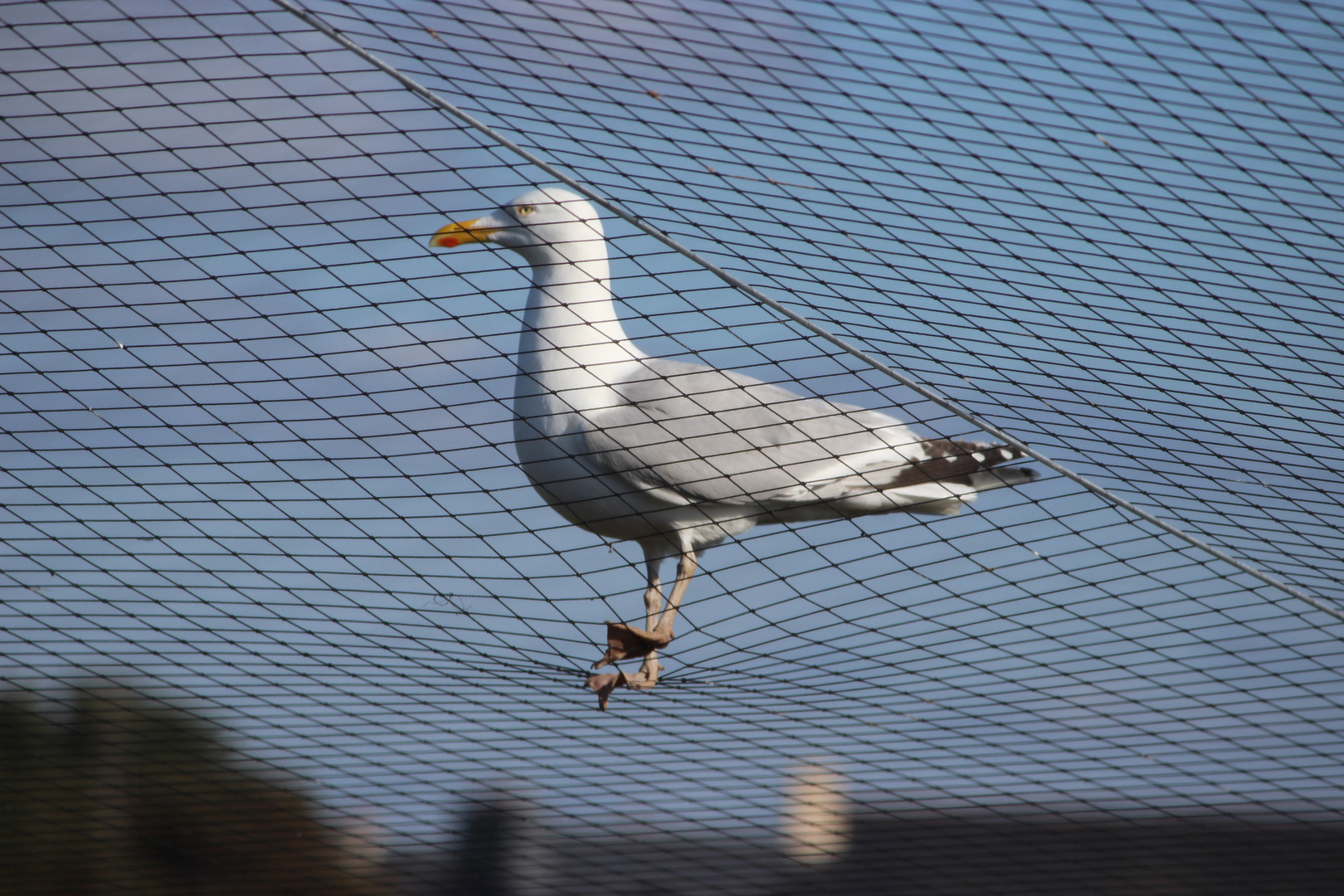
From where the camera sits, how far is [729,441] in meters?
2.67

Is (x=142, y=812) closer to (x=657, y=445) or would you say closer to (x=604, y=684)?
(x=604, y=684)

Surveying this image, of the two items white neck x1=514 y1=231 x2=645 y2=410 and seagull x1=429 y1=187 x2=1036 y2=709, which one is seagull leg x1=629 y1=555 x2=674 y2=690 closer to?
seagull x1=429 y1=187 x2=1036 y2=709

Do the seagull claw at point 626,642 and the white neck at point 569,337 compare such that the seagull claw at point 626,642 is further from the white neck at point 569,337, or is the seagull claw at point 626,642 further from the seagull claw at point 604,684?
the white neck at point 569,337

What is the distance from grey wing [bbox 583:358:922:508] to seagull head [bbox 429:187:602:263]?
0.35m

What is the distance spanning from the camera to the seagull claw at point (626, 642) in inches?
98.2

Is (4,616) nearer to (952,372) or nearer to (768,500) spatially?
(768,500)

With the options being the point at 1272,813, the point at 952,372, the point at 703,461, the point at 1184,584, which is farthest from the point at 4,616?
the point at 1272,813

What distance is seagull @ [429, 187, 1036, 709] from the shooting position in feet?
8.41

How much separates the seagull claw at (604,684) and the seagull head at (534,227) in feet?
2.96

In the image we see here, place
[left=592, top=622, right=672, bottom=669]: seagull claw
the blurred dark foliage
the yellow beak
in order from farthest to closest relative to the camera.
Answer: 1. the blurred dark foliage
2. the yellow beak
3. [left=592, top=622, right=672, bottom=669]: seagull claw

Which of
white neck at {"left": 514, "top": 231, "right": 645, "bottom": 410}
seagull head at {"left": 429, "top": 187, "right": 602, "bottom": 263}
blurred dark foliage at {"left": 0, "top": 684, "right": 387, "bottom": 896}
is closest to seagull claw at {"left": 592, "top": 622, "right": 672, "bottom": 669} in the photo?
white neck at {"left": 514, "top": 231, "right": 645, "bottom": 410}

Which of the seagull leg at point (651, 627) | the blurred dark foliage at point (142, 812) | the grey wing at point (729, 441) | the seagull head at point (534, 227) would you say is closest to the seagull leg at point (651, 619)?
the seagull leg at point (651, 627)

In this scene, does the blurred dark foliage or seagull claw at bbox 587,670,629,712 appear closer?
seagull claw at bbox 587,670,629,712

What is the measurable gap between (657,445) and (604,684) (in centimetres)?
48
